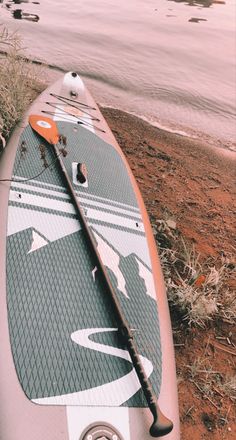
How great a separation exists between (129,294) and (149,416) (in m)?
0.72

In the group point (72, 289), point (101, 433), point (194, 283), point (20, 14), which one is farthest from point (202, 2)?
point (101, 433)

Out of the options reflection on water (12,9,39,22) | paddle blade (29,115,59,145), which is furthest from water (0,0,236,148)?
paddle blade (29,115,59,145)

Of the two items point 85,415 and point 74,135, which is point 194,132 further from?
point 85,415

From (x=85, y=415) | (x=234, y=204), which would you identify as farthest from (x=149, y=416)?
(x=234, y=204)

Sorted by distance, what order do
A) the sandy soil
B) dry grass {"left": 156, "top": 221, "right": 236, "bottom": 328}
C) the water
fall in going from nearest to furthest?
1. the sandy soil
2. dry grass {"left": 156, "top": 221, "right": 236, "bottom": 328}
3. the water

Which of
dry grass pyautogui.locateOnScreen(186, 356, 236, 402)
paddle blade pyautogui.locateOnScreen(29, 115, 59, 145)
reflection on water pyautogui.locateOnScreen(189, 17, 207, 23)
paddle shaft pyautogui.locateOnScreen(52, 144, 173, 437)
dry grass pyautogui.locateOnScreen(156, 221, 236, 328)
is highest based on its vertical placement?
reflection on water pyautogui.locateOnScreen(189, 17, 207, 23)

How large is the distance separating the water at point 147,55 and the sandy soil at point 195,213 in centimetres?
85

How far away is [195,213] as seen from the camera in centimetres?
389

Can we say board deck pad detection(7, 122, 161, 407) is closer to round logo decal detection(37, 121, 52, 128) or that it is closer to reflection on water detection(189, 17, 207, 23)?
round logo decal detection(37, 121, 52, 128)

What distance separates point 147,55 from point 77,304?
7542 mm

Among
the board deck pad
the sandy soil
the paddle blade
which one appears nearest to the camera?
the board deck pad

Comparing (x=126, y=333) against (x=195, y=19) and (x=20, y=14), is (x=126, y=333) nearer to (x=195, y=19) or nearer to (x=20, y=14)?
(x=20, y=14)

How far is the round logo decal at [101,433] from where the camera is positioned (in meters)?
1.68

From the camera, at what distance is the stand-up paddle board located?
176 cm
